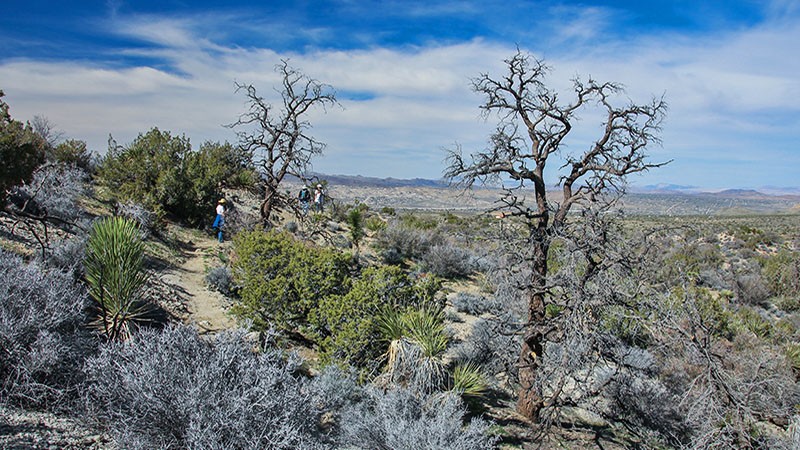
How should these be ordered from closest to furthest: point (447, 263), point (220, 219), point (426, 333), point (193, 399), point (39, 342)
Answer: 1. point (193, 399)
2. point (39, 342)
3. point (426, 333)
4. point (220, 219)
5. point (447, 263)

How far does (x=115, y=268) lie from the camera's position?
580 cm

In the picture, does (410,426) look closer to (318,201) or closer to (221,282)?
(221,282)

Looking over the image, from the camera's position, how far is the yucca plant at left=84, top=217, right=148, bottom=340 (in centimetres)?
571

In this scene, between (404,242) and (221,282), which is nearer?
(221,282)

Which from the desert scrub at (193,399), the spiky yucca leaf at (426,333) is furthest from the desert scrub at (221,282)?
the desert scrub at (193,399)

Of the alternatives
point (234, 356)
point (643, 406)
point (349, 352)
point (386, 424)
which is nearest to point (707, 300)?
point (643, 406)

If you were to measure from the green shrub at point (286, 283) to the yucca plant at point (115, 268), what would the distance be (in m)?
2.36

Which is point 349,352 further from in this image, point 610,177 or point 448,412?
point 610,177

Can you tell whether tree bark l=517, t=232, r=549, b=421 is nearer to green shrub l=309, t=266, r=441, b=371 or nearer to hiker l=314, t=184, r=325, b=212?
green shrub l=309, t=266, r=441, b=371

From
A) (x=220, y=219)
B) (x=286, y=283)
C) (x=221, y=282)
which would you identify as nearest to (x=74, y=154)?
(x=220, y=219)

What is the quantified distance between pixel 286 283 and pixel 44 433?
4525 millimetres

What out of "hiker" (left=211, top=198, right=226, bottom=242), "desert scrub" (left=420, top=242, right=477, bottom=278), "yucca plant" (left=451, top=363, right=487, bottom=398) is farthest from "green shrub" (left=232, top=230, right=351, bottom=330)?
"desert scrub" (left=420, top=242, right=477, bottom=278)

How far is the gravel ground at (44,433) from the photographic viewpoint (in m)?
3.78

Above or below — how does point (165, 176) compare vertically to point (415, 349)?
above
